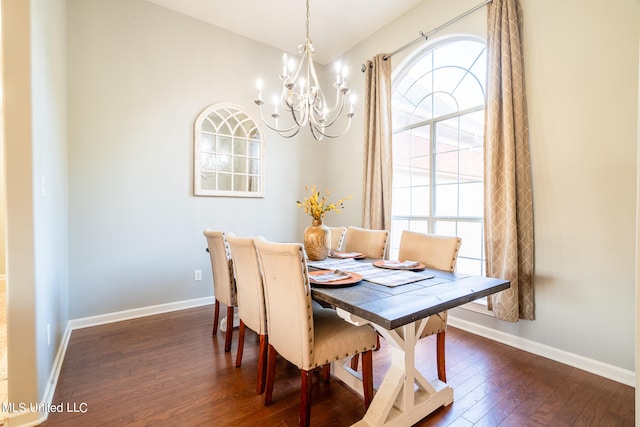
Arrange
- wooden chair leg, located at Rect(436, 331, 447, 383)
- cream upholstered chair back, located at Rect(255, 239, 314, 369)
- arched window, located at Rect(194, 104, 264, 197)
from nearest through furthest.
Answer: cream upholstered chair back, located at Rect(255, 239, 314, 369)
wooden chair leg, located at Rect(436, 331, 447, 383)
arched window, located at Rect(194, 104, 264, 197)

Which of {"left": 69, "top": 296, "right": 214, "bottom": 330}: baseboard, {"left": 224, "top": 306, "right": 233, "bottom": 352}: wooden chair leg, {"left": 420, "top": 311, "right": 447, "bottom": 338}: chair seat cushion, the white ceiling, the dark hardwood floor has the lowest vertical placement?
the dark hardwood floor

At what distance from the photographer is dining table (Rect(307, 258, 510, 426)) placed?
1.33 meters

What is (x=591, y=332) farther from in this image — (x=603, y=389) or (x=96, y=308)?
(x=96, y=308)

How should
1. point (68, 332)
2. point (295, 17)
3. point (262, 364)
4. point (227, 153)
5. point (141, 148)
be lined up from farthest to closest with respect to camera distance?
1. point (227, 153)
2. point (295, 17)
3. point (141, 148)
4. point (68, 332)
5. point (262, 364)

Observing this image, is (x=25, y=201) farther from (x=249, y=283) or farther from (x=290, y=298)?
(x=290, y=298)

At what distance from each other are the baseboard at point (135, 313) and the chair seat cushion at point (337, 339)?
2.24 meters

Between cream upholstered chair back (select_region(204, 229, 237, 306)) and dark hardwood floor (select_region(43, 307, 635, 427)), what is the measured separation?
1.41 feet

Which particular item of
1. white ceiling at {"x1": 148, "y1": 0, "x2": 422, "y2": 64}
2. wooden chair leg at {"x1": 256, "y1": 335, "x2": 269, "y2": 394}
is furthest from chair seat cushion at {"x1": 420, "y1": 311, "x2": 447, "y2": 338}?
white ceiling at {"x1": 148, "y1": 0, "x2": 422, "y2": 64}

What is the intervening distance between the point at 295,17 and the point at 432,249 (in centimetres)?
300

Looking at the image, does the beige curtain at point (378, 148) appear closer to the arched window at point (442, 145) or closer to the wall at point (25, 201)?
the arched window at point (442, 145)

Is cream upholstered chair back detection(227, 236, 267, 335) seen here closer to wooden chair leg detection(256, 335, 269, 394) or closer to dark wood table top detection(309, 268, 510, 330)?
wooden chair leg detection(256, 335, 269, 394)

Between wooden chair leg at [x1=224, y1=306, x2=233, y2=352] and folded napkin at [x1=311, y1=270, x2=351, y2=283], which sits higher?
folded napkin at [x1=311, y1=270, x2=351, y2=283]

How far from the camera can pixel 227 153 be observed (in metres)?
3.63

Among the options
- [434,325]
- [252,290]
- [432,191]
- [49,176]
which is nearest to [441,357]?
[434,325]
